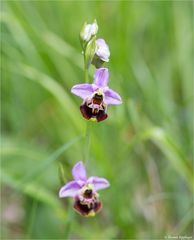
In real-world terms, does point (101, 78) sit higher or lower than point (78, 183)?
higher

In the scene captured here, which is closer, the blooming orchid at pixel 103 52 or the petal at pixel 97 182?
the blooming orchid at pixel 103 52

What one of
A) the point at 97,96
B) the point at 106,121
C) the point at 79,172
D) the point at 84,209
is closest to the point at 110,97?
the point at 97,96

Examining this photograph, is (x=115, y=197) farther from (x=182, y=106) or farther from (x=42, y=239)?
(x=182, y=106)

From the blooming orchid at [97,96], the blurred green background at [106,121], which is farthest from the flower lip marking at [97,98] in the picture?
the blurred green background at [106,121]

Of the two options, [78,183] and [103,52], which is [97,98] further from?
[78,183]

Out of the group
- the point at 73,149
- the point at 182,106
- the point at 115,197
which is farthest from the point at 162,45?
the point at 115,197

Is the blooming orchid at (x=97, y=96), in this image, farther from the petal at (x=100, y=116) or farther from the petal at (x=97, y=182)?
the petal at (x=97, y=182)
